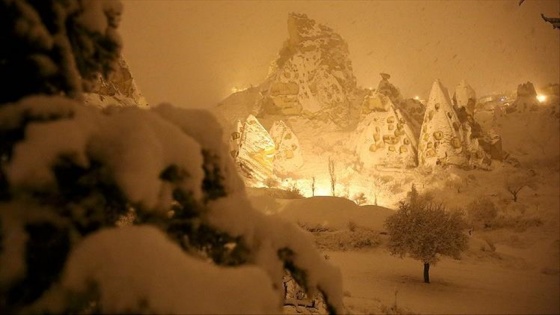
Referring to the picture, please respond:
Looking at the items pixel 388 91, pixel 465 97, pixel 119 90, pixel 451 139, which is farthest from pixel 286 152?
pixel 119 90

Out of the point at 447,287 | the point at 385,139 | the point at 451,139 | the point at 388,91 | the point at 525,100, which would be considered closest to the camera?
the point at 447,287

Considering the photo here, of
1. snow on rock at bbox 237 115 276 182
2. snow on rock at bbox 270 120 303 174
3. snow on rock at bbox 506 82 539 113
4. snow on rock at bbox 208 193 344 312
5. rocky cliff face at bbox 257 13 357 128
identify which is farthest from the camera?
rocky cliff face at bbox 257 13 357 128

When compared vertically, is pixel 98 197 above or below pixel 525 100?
below

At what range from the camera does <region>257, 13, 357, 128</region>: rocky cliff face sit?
46.3 m

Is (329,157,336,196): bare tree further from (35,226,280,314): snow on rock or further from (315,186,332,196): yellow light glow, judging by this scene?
(35,226,280,314): snow on rock

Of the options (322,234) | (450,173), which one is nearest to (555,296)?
(322,234)

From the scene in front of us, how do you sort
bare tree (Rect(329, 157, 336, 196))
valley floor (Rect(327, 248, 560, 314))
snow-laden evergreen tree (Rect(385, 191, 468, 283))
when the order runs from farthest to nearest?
bare tree (Rect(329, 157, 336, 196)), snow-laden evergreen tree (Rect(385, 191, 468, 283)), valley floor (Rect(327, 248, 560, 314))

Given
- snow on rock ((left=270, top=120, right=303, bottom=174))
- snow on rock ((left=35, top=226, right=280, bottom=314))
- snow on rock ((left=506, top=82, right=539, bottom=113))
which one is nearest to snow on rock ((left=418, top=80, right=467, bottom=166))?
snow on rock ((left=270, top=120, right=303, bottom=174))

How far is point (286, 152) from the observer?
37.7 m

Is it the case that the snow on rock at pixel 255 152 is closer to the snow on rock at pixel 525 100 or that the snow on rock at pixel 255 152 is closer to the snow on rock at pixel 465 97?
the snow on rock at pixel 465 97

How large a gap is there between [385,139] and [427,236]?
996 inches

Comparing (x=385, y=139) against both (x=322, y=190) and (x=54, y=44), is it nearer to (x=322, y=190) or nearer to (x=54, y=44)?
(x=322, y=190)

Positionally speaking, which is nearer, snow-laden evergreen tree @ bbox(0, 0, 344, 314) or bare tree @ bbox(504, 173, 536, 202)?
snow-laden evergreen tree @ bbox(0, 0, 344, 314)

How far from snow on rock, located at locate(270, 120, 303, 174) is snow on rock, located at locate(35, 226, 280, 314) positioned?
3522 centimetres
